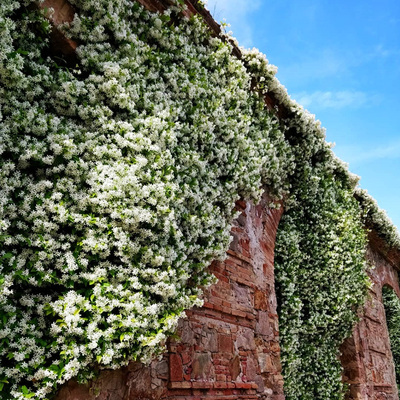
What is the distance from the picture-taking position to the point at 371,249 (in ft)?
35.0

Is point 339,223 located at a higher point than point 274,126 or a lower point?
lower

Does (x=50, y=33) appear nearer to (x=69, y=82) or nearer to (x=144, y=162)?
(x=69, y=82)

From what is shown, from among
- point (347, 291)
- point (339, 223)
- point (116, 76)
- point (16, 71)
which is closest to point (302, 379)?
point (347, 291)

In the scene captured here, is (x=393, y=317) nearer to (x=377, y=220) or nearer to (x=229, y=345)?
(x=377, y=220)

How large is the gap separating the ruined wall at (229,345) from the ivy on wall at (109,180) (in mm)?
279

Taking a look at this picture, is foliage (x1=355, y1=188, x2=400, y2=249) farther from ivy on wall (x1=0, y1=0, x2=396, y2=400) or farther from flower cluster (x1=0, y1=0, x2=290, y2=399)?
flower cluster (x1=0, y1=0, x2=290, y2=399)

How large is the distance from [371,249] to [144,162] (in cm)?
925

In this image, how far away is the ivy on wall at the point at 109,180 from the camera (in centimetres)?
255

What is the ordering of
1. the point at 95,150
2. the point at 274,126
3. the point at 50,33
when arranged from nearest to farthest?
the point at 95,150 → the point at 50,33 → the point at 274,126

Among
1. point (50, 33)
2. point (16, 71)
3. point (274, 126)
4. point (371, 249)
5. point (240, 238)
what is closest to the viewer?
point (16, 71)

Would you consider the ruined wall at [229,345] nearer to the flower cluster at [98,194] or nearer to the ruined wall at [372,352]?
the flower cluster at [98,194]

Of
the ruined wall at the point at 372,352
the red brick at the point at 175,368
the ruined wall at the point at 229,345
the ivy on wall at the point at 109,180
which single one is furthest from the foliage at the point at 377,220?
the red brick at the point at 175,368

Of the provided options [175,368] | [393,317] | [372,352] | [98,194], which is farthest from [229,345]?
[393,317]

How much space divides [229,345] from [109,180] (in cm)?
228
